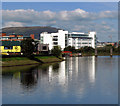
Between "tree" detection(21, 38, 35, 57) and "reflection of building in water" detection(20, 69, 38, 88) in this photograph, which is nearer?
"reflection of building in water" detection(20, 69, 38, 88)

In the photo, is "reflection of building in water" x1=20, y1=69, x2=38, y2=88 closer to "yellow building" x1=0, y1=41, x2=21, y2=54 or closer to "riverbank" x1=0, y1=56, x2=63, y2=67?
"riverbank" x1=0, y1=56, x2=63, y2=67

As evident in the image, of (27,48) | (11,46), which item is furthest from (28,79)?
(11,46)

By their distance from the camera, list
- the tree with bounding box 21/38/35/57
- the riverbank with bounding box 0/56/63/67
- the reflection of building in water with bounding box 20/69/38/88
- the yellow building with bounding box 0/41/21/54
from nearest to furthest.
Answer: the reflection of building in water with bounding box 20/69/38/88
the riverbank with bounding box 0/56/63/67
the tree with bounding box 21/38/35/57
the yellow building with bounding box 0/41/21/54

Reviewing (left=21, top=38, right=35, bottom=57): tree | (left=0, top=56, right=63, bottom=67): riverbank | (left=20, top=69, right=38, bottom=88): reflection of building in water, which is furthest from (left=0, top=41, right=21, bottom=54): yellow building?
(left=20, top=69, right=38, bottom=88): reflection of building in water

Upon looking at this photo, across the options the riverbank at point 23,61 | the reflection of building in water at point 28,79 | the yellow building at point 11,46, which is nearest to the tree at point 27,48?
the riverbank at point 23,61

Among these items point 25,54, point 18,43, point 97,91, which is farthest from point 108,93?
point 18,43

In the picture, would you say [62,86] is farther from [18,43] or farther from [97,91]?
[18,43]

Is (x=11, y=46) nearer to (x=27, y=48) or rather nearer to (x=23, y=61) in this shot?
(x=27, y=48)

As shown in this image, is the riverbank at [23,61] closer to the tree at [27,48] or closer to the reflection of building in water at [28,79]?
the tree at [27,48]

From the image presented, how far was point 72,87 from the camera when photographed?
49875 millimetres

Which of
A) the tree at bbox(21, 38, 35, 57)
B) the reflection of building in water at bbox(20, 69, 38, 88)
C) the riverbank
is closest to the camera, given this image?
the reflection of building in water at bbox(20, 69, 38, 88)

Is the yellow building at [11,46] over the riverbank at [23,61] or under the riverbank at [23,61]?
over

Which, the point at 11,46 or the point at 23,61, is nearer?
the point at 23,61

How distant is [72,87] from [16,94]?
11947 mm
